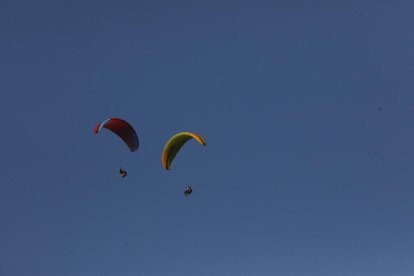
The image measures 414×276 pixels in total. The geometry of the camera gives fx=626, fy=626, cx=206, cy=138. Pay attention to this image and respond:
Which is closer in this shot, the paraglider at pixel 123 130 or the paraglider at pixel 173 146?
the paraglider at pixel 173 146

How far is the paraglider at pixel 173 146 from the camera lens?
50.3 metres

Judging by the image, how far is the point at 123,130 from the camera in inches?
2087

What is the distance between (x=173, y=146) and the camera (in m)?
53.0

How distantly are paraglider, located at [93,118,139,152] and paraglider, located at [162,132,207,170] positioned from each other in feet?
9.94

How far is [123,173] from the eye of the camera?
54312mm

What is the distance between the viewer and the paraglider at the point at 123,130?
5159 cm

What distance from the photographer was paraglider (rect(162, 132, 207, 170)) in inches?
1980

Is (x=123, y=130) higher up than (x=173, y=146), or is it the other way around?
(x=123, y=130)

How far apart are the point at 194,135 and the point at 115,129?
7.84 m

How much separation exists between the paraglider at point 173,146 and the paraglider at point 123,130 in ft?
9.94

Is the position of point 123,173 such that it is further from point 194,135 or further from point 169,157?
point 194,135

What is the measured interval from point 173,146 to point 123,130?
444 centimetres

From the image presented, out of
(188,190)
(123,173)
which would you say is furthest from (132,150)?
(188,190)

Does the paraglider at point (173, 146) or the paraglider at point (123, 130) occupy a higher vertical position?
the paraglider at point (123, 130)
